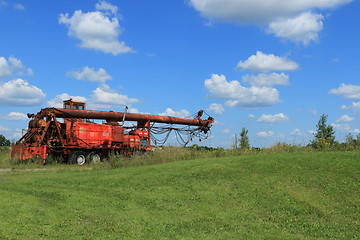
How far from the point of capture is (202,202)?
1062 centimetres

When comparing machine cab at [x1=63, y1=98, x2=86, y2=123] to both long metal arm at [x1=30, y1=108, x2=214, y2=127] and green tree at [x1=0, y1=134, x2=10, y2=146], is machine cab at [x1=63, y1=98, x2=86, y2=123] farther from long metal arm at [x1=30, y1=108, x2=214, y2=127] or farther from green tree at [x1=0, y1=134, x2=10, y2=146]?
green tree at [x1=0, y1=134, x2=10, y2=146]

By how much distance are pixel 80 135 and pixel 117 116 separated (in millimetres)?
3364

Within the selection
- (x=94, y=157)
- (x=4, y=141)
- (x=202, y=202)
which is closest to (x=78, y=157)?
(x=94, y=157)

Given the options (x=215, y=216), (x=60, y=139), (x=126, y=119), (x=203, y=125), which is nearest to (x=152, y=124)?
(x=126, y=119)

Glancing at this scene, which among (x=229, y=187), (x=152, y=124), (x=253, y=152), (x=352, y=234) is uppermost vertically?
(x=152, y=124)

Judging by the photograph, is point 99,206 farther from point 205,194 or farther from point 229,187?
point 229,187

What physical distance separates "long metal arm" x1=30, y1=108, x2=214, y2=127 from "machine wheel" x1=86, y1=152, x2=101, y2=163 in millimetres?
2652

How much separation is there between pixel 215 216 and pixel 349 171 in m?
5.66

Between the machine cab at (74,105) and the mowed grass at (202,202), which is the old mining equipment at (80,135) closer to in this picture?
the machine cab at (74,105)

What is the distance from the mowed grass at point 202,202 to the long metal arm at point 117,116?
11.0 metres

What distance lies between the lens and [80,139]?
2530cm

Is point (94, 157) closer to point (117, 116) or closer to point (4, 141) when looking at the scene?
point (117, 116)

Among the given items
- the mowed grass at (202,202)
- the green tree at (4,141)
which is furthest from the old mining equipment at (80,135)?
the green tree at (4,141)

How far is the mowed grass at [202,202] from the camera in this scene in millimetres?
8125
